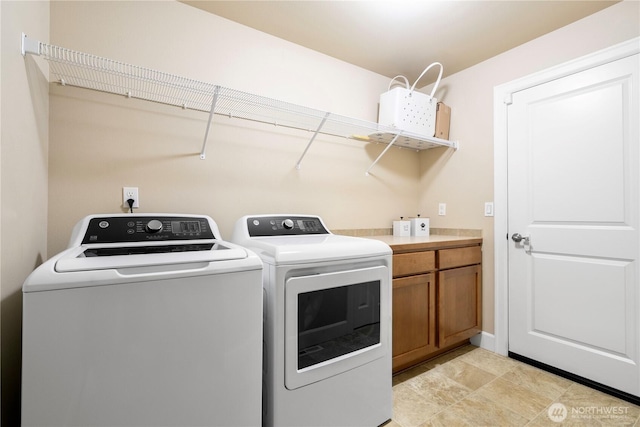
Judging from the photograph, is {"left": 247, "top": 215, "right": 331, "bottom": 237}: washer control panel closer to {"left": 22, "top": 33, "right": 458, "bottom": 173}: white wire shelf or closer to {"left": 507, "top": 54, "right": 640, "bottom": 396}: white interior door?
{"left": 22, "top": 33, "right": 458, "bottom": 173}: white wire shelf

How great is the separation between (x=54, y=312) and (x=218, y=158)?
1.22 metres

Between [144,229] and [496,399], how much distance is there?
2.11 metres

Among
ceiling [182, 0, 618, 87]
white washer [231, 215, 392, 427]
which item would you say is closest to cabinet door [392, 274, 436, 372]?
white washer [231, 215, 392, 427]

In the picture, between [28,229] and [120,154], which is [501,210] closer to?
[120,154]

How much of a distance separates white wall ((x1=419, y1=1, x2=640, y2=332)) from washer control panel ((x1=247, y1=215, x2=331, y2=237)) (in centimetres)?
133

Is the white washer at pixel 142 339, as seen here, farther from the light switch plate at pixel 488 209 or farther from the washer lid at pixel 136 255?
the light switch plate at pixel 488 209

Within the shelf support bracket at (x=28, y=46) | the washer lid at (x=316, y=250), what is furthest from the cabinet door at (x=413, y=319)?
the shelf support bracket at (x=28, y=46)

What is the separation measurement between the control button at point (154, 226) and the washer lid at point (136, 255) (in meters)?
0.11

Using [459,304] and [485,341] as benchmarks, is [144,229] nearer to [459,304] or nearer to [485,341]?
[459,304]

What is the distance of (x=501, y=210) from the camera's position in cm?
229

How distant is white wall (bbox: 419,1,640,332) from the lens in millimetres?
1876

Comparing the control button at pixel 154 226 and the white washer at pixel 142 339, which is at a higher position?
the control button at pixel 154 226

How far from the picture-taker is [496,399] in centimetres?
171

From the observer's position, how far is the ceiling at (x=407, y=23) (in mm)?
1775
